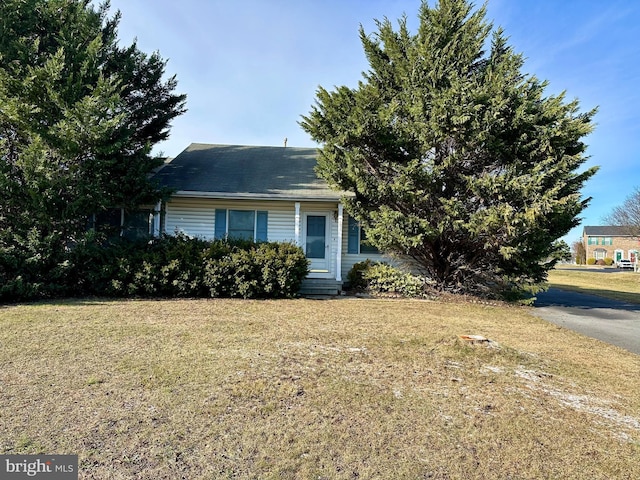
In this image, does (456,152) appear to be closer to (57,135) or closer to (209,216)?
(209,216)

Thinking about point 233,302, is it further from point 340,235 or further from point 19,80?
point 19,80

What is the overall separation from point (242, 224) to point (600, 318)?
33.8 feet

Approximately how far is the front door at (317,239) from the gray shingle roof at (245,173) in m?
1.03

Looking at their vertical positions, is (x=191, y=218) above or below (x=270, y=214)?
below

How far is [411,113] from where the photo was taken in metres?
10.1

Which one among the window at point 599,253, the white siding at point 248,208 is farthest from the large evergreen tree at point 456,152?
the window at point 599,253

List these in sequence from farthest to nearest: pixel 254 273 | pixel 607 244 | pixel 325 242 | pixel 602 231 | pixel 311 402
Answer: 1. pixel 602 231
2. pixel 607 244
3. pixel 325 242
4. pixel 254 273
5. pixel 311 402

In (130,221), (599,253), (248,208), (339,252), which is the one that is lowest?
(339,252)

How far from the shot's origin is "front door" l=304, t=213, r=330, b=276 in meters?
12.6

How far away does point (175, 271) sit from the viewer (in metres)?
9.52

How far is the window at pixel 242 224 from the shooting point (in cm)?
1248

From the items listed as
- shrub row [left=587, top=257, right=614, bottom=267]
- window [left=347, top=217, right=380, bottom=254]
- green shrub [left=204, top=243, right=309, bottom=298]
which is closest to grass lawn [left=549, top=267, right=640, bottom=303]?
window [left=347, top=217, right=380, bottom=254]

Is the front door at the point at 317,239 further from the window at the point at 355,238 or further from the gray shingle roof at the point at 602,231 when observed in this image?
the gray shingle roof at the point at 602,231

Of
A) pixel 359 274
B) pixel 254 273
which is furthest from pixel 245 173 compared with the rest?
pixel 359 274
